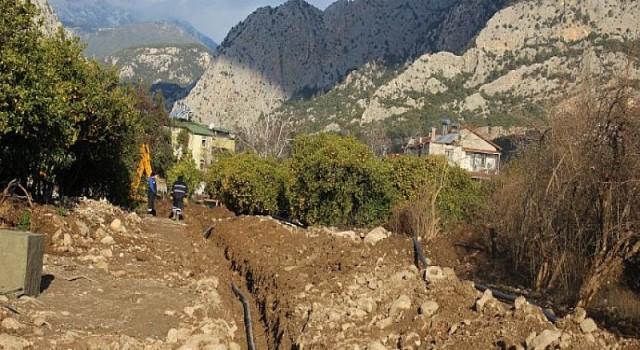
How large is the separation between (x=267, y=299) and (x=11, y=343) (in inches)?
199

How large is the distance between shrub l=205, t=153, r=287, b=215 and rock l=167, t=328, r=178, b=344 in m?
23.3

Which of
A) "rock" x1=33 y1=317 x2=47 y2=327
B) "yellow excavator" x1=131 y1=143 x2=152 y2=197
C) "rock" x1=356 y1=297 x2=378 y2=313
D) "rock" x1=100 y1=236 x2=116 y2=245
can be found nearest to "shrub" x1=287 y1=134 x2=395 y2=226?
"yellow excavator" x1=131 y1=143 x2=152 y2=197

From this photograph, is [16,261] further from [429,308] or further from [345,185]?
[345,185]

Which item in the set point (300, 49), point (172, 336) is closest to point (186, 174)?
point (172, 336)

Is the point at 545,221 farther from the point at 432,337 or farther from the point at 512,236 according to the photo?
the point at 432,337

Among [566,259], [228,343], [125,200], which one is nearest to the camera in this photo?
[228,343]

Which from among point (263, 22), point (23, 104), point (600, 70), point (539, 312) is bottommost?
point (539, 312)

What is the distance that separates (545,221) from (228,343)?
18.8 feet

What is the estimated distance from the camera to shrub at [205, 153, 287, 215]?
3170 centimetres

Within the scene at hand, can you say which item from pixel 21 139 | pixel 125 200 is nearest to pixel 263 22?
pixel 125 200

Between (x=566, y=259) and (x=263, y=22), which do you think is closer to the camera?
(x=566, y=259)

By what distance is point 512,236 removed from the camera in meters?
12.6

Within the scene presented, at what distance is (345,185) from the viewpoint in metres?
21.7

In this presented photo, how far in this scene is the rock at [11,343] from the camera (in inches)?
239
